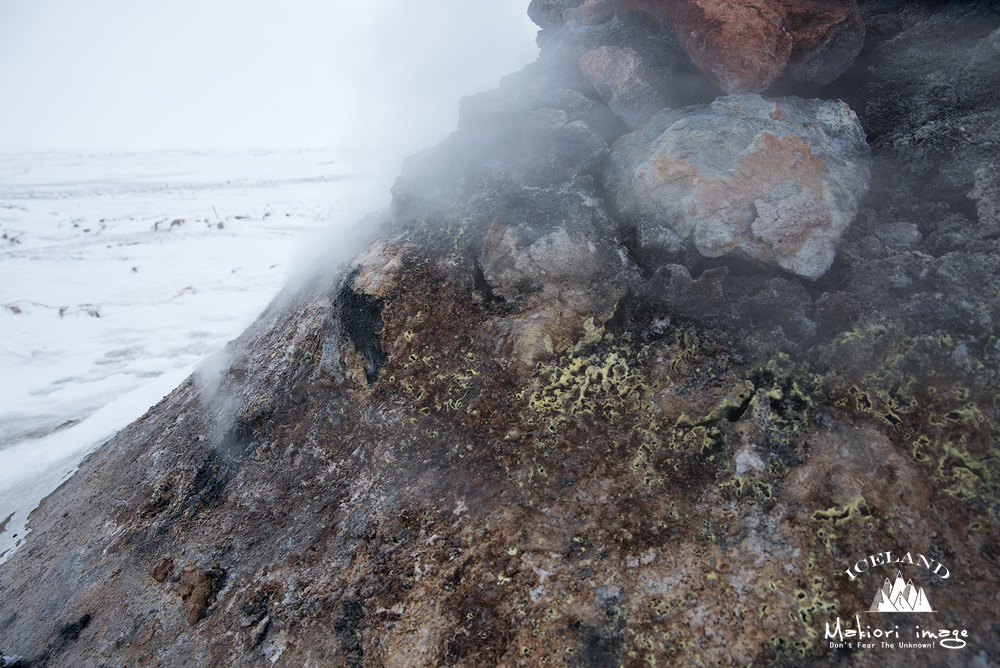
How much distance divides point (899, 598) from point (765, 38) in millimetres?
2148

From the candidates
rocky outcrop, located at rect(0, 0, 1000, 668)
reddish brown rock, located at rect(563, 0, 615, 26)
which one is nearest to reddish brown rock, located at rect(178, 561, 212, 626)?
rocky outcrop, located at rect(0, 0, 1000, 668)

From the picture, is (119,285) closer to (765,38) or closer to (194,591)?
(194,591)

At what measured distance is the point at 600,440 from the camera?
1.71 m

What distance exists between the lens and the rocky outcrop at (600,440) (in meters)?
1.39

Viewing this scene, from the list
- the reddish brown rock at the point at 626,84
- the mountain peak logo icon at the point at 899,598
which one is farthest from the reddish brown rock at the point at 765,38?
the mountain peak logo icon at the point at 899,598

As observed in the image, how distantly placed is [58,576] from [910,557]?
3418 mm

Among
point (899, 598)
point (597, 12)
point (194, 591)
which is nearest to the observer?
point (899, 598)

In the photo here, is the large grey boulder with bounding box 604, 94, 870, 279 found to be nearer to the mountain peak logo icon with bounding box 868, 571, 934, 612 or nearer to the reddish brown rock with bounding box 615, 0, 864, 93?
the reddish brown rock with bounding box 615, 0, 864, 93

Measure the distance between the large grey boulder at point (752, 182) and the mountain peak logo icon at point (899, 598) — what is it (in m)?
1.07

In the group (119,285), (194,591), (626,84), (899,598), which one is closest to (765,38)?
(626,84)

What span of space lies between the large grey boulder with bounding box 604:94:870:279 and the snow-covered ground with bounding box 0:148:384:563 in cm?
279

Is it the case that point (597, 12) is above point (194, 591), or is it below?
above

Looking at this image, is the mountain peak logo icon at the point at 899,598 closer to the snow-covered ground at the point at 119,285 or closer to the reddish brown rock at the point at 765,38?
the reddish brown rock at the point at 765,38

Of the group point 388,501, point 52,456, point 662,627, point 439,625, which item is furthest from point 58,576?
point 662,627
